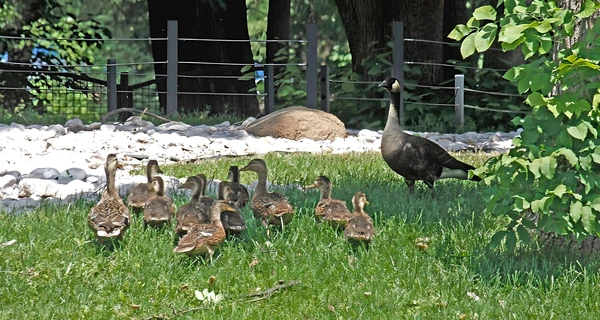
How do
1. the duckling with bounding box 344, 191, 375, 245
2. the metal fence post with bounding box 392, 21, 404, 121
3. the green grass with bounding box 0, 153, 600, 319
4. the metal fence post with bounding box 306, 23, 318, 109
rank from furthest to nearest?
1. the metal fence post with bounding box 306, 23, 318, 109
2. the metal fence post with bounding box 392, 21, 404, 121
3. the duckling with bounding box 344, 191, 375, 245
4. the green grass with bounding box 0, 153, 600, 319

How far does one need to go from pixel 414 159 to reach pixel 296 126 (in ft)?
19.2

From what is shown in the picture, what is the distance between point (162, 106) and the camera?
21.4m

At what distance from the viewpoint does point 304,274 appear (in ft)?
21.2

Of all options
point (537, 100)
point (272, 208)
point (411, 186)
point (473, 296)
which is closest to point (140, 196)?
point (272, 208)

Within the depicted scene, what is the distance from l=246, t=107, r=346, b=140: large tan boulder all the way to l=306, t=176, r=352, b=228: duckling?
7129 mm

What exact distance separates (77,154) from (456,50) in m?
10.3

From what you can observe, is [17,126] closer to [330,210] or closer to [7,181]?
[7,181]

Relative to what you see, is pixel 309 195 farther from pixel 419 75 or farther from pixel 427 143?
pixel 419 75

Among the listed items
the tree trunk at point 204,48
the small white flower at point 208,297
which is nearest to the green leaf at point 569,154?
the small white flower at point 208,297

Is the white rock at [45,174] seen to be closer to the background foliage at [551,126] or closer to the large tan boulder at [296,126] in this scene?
the large tan boulder at [296,126]

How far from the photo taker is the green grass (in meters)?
5.91

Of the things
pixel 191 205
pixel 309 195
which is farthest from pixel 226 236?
pixel 309 195

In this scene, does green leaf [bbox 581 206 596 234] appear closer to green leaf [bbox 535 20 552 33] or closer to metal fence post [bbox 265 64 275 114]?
green leaf [bbox 535 20 552 33]

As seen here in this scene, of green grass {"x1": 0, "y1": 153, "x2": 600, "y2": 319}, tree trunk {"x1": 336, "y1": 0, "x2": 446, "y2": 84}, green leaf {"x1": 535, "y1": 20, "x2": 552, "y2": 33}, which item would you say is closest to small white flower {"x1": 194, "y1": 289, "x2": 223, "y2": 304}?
green grass {"x1": 0, "y1": 153, "x2": 600, "y2": 319}
